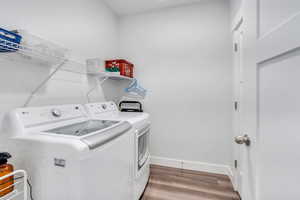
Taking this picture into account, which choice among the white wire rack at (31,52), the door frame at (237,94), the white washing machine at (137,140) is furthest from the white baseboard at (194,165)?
the white wire rack at (31,52)

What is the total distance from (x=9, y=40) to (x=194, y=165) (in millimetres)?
2627

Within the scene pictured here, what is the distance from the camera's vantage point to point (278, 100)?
54cm

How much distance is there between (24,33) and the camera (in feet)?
3.30

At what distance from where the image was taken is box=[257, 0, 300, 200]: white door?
46 centimetres

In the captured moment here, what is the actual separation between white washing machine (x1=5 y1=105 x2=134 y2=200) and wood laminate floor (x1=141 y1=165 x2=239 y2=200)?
81 centimetres

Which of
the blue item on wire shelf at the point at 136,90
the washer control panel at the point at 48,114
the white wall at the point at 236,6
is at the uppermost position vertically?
the white wall at the point at 236,6

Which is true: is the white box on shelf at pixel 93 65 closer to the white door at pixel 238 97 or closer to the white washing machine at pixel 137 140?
the white washing machine at pixel 137 140

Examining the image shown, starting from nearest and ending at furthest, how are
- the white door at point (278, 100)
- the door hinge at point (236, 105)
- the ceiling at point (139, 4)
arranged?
1. the white door at point (278, 100)
2. the door hinge at point (236, 105)
3. the ceiling at point (139, 4)

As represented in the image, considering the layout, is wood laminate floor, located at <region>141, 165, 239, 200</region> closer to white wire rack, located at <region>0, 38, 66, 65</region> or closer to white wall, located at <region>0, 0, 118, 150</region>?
white wall, located at <region>0, 0, 118, 150</region>

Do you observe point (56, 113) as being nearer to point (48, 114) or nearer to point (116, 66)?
point (48, 114)

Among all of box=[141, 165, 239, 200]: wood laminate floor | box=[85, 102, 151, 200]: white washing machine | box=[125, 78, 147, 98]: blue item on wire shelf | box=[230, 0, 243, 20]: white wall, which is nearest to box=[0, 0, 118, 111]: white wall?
box=[85, 102, 151, 200]: white washing machine

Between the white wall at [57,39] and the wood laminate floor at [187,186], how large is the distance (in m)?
1.48

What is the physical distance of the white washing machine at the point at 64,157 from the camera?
2.61 ft

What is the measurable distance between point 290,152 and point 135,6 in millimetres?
2697
